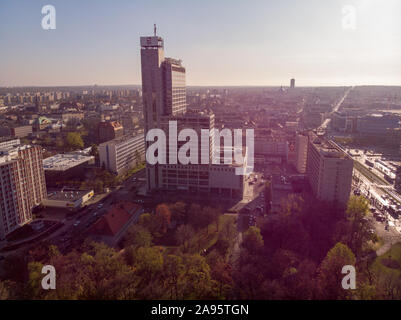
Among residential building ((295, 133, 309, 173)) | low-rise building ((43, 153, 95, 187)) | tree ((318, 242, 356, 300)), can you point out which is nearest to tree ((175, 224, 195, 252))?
tree ((318, 242, 356, 300))

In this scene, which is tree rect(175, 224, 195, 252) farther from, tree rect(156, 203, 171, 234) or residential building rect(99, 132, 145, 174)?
residential building rect(99, 132, 145, 174)

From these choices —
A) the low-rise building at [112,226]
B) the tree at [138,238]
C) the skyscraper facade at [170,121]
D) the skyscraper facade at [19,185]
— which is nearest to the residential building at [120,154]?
the skyscraper facade at [170,121]

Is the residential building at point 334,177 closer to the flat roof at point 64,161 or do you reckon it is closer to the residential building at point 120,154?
the residential building at point 120,154

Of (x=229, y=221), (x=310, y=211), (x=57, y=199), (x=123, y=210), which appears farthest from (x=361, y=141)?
(x=57, y=199)

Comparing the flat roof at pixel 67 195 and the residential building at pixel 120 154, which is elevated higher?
the residential building at pixel 120 154

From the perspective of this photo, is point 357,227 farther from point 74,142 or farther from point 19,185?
point 74,142

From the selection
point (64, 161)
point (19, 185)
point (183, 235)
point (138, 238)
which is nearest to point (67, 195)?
point (19, 185)
